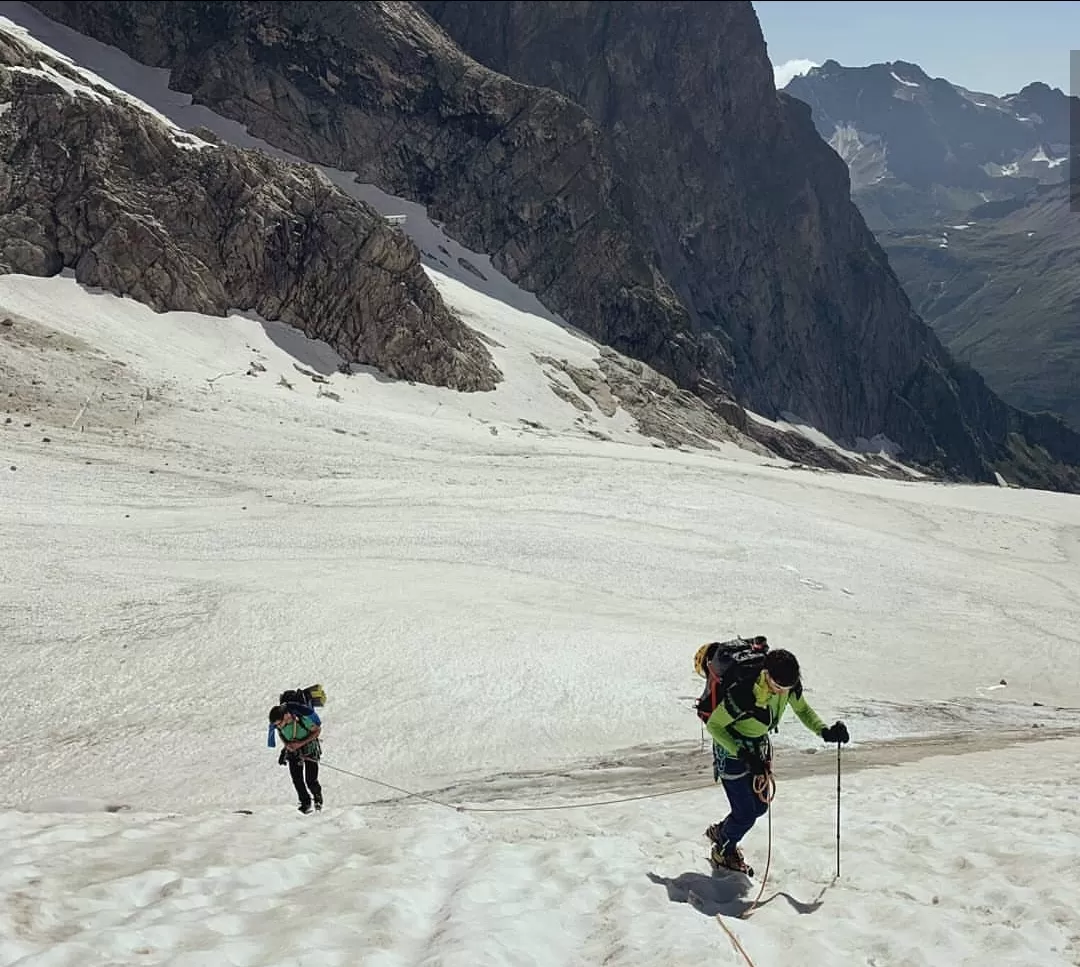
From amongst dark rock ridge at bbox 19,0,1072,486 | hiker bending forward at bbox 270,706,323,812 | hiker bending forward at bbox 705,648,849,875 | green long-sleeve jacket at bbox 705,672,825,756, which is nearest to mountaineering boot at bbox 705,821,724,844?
hiker bending forward at bbox 705,648,849,875

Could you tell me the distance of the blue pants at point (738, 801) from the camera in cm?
638

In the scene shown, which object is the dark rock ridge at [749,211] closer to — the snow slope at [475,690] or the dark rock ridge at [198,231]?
the dark rock ridge at [198,231]

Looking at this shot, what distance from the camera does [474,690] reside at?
11953 millimetres

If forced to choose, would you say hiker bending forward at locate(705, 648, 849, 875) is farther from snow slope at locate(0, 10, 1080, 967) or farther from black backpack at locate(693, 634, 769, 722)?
snow slope at locate(0, 10, 1080, 967)

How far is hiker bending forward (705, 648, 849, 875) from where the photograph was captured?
6.29m

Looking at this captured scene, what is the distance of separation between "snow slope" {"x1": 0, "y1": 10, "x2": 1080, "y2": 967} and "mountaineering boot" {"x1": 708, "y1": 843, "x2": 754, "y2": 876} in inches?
5.6

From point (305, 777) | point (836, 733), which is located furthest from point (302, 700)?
point (836, 733)

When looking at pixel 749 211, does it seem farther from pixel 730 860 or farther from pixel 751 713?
pixel 730 860

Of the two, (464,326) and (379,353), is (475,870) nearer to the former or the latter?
(379,353)

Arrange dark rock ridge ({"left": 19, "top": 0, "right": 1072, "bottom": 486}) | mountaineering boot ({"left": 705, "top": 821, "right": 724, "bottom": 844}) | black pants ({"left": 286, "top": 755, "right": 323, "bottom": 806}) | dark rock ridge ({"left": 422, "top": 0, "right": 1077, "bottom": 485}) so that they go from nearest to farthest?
mountaineering boot ({"left": 705, "top": 821, "right": 724, "bottom": 844}) → black pants ({"left": 286, "top": 755, "right": 323, "bottom": 806}) → dark rock ridge ({"left": 19, "top": 0, "right": 1072, "bottom": 486}) → dark rock ridge ({"left": 422, "top": 0, "right": 1077, "bottom": 485})

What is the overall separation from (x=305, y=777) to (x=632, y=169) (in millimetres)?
Answer: 112523

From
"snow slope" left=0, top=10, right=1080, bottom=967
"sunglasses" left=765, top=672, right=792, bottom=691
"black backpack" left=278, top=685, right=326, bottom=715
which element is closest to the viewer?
"snow slope" left=0, top=10, right=1080, bottom=967

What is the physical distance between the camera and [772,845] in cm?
702

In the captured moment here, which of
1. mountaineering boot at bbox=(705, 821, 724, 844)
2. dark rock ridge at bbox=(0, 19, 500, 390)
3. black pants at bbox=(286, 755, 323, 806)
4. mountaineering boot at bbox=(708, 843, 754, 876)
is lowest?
black pants at bbox=(286, 755, 323, 806)
